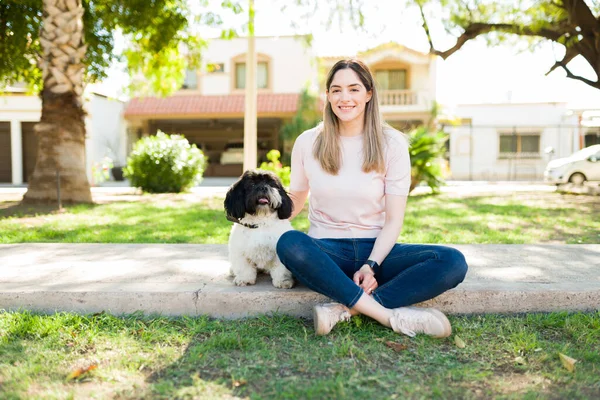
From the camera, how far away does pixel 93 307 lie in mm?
3193

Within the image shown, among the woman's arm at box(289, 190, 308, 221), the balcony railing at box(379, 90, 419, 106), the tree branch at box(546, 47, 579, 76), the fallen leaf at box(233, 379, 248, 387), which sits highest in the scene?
the balcony railing at box(379, 90, 419, 106)

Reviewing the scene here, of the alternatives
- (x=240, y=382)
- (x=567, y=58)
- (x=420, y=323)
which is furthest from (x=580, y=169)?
(x=240, y=382)

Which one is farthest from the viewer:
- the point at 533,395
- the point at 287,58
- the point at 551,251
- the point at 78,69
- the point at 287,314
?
the point at 287,58

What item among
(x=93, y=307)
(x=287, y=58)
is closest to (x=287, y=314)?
(x=93, y=307)

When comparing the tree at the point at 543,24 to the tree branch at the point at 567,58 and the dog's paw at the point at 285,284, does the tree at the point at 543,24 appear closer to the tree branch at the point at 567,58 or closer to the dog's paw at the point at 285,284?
the tree branch at the point at 567,58

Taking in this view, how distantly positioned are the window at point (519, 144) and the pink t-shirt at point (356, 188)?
24104 mm

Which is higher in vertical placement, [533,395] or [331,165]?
[331,165]

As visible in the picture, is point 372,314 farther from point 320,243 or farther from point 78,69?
point 78,69

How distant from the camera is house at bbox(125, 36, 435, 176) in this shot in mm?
23562

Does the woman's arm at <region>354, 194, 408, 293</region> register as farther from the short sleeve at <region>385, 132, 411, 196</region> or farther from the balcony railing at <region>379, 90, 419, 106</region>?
the balcony railing at <region>379, 90, 419, 106</region>

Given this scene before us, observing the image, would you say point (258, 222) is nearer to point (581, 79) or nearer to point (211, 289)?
point (211, 289)

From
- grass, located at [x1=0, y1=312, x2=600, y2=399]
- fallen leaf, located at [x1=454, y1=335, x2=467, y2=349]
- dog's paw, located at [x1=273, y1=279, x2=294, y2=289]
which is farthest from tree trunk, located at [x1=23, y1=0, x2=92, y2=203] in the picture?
fallen leaf, located at [x1=454, y1=335, x2=467, y2=349]

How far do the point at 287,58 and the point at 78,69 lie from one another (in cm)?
1566

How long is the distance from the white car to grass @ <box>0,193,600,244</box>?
19.9 ft
